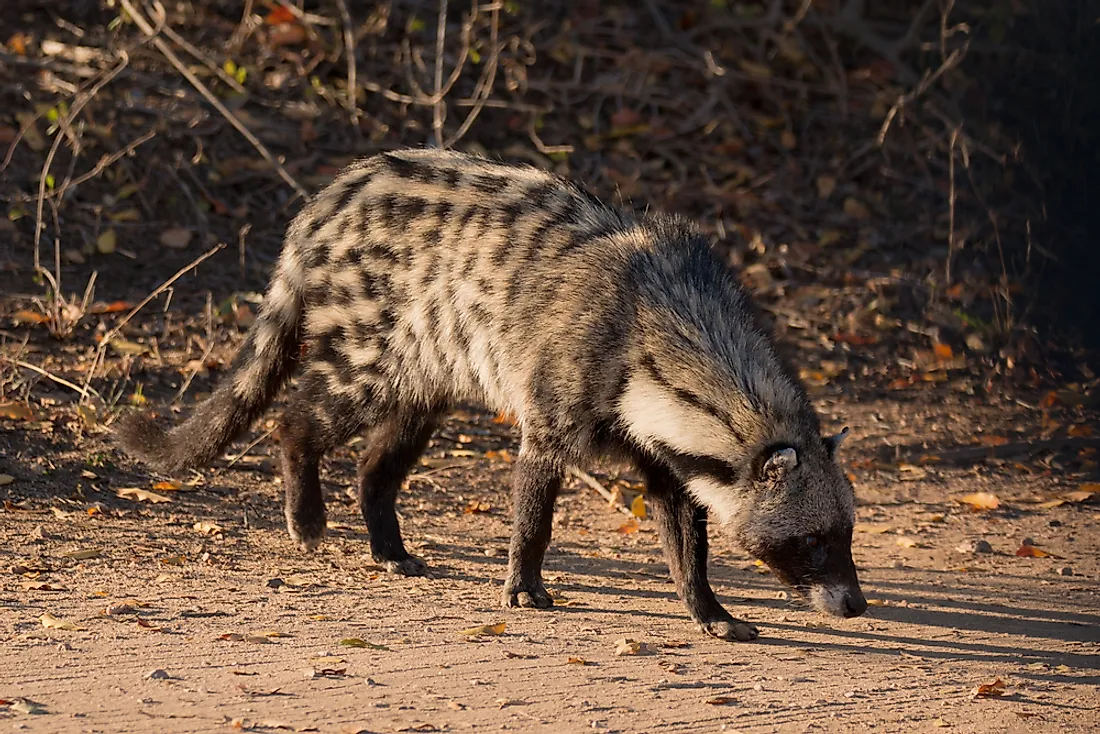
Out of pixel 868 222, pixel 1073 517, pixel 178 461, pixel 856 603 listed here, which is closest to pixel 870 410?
pixel 1073 517

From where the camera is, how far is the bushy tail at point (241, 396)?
6.59 m

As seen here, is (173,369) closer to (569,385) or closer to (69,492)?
(69,492)

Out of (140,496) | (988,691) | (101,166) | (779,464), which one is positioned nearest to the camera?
(988,691)

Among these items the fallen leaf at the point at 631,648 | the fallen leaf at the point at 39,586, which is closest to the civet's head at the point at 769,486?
the fallen leaf at the point at 631,648

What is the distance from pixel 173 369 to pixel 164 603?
318 centimetres

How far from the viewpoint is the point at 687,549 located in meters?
5.81

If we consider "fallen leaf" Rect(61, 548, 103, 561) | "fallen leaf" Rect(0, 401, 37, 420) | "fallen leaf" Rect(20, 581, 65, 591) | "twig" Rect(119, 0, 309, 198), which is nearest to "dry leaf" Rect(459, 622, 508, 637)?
"fallen leaf" Rect(20, 581, 65, 591)

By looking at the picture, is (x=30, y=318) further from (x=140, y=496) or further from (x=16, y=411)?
(x=140, y=496)

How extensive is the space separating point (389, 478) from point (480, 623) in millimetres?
1117

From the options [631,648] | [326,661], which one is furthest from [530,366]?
[326,661]

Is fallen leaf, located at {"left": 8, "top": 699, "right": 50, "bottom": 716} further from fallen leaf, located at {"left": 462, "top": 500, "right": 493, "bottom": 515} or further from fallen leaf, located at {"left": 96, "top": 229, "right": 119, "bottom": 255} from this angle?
fallen leaf, located at {"left": 96, "top": 229, "right": 119, "bottom": 255}

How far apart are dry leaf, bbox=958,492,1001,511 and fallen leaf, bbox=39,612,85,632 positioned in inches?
181

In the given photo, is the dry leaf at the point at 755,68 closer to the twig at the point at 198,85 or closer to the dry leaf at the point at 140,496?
the twig at the point at 198,85

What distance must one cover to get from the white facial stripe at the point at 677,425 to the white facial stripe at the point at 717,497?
0.12 metres
